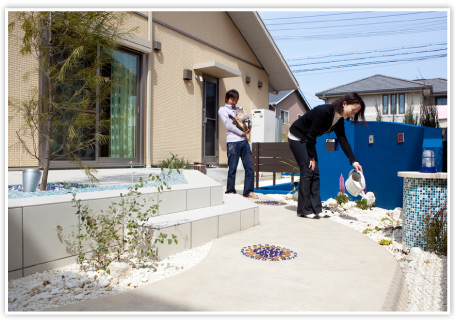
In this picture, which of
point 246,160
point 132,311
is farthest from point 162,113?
point 132,311

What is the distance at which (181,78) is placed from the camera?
25.0 ft

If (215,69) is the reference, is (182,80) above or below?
below

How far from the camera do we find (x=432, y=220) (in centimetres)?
264

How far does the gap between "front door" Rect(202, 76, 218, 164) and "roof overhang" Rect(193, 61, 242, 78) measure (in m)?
0.27

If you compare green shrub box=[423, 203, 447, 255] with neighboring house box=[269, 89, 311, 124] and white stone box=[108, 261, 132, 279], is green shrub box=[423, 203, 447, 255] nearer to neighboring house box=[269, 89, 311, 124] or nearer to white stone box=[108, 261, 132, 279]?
white stone box=[108, 261, 132, 279]

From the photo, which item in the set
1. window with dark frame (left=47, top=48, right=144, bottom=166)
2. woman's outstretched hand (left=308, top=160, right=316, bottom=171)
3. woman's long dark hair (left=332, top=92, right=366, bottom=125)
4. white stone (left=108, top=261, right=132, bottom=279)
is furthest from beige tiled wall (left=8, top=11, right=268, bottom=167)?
white stone (left=108, top=261, right=132, bottom=279)

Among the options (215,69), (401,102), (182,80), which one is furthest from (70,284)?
(401,102)

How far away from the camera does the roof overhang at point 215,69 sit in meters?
7.72

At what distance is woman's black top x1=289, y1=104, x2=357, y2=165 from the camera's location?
3600mm

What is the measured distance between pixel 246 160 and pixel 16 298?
145 inches

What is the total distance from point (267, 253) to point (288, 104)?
83.5 ft

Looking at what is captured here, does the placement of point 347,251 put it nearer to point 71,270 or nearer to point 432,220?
point 432,220

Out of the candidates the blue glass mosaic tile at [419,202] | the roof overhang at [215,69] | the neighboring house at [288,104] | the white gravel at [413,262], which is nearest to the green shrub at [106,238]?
the white gravel at [413,262]

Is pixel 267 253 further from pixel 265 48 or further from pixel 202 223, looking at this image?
pixel 265 48
